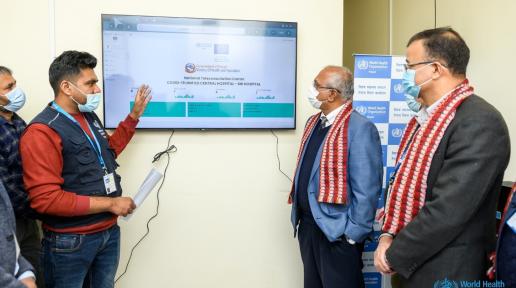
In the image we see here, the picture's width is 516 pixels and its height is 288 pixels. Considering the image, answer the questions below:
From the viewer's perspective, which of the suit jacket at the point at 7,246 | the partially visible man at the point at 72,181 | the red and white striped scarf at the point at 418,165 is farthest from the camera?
the partially visible man at the point at 72,181

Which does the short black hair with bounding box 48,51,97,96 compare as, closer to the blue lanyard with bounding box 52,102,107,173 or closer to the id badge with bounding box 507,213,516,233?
the blue lanyard with bounding box 52,102,107,173

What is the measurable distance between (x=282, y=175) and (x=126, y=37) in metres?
1.37

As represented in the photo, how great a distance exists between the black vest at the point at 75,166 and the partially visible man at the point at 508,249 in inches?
65.1

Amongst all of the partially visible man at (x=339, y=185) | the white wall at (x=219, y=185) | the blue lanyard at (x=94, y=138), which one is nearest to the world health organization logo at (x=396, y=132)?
the white wall at (x=219, y=185)

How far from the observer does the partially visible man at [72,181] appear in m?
1.62

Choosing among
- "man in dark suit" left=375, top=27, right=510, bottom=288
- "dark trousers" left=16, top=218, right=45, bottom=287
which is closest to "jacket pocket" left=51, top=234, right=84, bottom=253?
"dark trousers" left=16, top=218, right=45, bottom=287

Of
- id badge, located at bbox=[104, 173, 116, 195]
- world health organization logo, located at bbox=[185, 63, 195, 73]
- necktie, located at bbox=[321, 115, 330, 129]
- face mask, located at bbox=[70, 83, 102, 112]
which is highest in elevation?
world health organization logo, located at bbox=[185, 63, 195, 73]

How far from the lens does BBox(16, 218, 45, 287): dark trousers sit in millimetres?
2017

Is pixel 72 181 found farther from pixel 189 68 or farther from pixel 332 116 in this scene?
pixel 332 116

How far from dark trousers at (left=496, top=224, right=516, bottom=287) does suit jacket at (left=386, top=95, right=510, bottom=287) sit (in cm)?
11

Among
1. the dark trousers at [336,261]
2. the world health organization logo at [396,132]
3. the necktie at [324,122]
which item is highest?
the necktie at [324,122]

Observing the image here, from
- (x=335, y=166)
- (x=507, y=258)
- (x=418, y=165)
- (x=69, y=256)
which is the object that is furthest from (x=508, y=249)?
(x=69, y=256)

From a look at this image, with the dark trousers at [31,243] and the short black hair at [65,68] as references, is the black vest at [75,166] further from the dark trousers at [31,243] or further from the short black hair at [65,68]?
the dark trousers at [31,243]

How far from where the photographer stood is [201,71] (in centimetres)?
244
